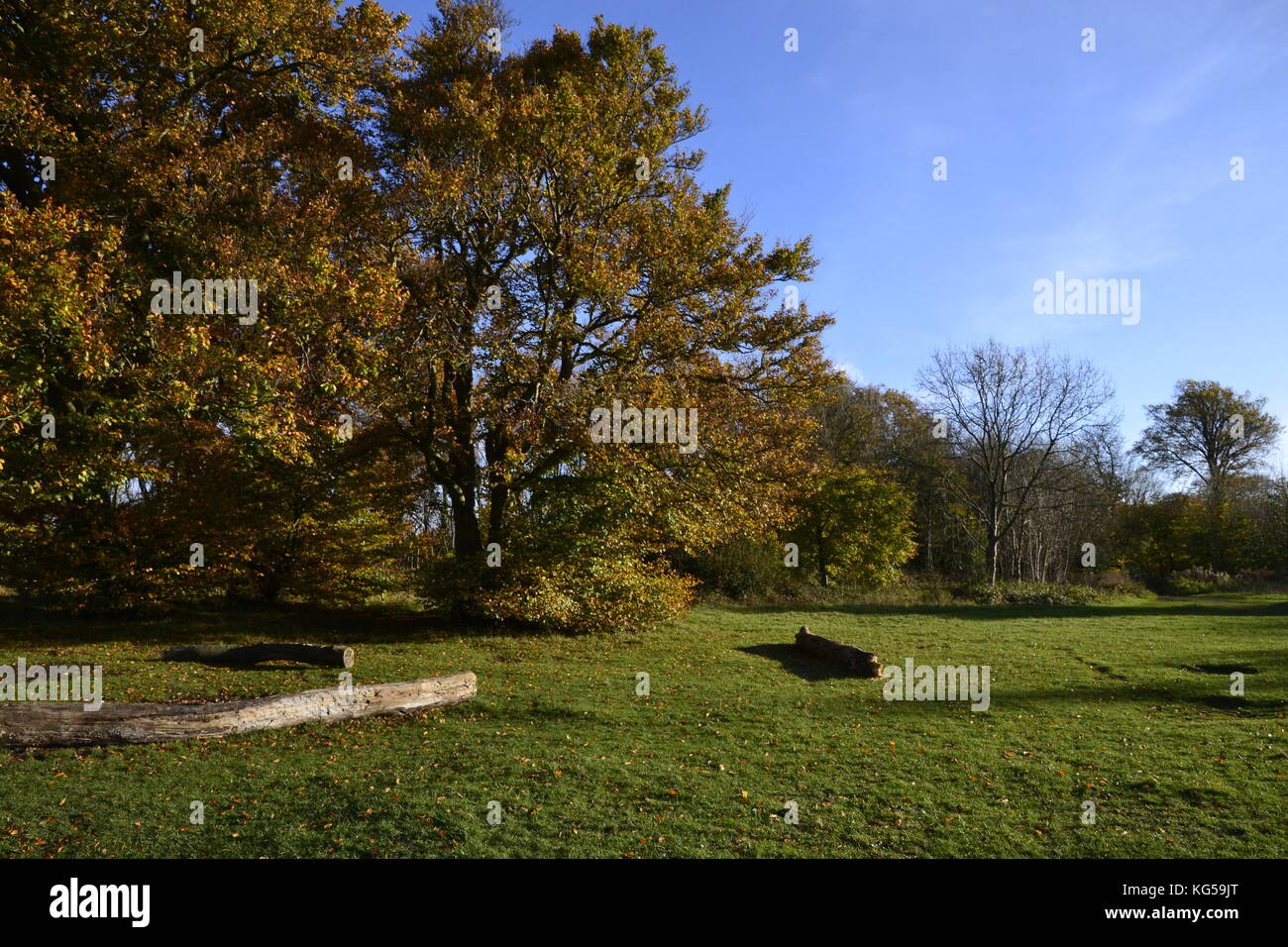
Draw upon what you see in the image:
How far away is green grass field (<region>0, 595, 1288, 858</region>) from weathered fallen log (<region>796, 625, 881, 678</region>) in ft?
1.62

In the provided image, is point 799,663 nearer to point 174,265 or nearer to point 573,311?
point 573,311

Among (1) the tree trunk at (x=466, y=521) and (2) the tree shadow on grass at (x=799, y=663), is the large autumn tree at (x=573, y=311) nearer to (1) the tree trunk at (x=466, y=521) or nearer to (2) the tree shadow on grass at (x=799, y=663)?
(1) the tree trunk at (x=466, y=521)

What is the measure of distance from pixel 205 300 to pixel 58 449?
3.71 m

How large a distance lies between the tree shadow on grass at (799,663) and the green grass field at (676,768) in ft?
0.70

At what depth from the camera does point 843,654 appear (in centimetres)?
1400

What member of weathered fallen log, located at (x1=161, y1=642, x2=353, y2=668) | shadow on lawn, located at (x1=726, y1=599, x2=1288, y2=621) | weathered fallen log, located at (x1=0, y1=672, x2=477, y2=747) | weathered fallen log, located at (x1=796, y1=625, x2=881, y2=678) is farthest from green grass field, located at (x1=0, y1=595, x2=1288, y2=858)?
shadow on lawn, located at (x1=726, y1=599, x2=1288, y2=621)

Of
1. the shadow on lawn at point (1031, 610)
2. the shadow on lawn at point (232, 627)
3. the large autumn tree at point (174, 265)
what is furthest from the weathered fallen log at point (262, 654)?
the shadow on lawn at point (1031, 610)

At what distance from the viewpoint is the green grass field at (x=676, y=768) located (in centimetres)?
569

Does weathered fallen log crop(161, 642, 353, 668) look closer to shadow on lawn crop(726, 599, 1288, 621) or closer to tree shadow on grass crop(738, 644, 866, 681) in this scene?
tree shadow on grass crop(738, 644, 866, 681)

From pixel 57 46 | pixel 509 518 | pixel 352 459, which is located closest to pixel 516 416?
pixel 509 518

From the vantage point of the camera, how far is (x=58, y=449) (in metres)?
12.3

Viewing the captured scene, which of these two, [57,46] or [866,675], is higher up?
[57,46]

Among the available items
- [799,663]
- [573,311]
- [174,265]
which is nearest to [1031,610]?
[799,663]

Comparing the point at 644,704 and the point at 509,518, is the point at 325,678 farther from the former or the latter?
the point at 509,518
